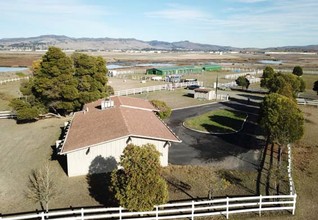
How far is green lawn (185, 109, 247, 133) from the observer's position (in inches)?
1342

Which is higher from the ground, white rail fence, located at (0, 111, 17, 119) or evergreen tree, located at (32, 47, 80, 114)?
evergreen tree, located at (32, 47, 80, 114)

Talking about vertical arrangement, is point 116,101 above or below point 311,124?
above

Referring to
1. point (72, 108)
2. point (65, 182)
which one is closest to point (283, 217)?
point (65, 182)

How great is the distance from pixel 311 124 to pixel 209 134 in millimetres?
14307

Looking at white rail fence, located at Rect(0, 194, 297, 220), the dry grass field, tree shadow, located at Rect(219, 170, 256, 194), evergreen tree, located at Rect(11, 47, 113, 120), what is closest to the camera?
white rail fence, located at Rect(0, 194, 297, 220)

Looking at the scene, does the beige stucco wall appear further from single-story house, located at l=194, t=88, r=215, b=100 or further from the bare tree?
single-story house, located at l=194, t=88, r=215, b=100

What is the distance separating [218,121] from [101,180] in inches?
801

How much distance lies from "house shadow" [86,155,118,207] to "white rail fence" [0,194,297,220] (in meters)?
1.30

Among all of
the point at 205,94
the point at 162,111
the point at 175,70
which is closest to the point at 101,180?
the point at 162,111

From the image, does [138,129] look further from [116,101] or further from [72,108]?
[72,108]

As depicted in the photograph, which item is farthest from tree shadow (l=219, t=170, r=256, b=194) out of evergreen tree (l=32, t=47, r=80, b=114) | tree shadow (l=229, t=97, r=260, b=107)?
tree shadow (l=229, t=97, r=260, b=107)

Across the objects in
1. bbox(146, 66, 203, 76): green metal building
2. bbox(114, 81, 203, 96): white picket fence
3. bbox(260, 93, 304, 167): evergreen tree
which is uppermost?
bbox(260, 93, 304, 167): evergreen tree

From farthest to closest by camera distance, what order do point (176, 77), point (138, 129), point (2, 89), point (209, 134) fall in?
point (176, 77) → point (2, 89) → point (209, 134) → point (138, 129)

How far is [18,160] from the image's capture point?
24.6 m
